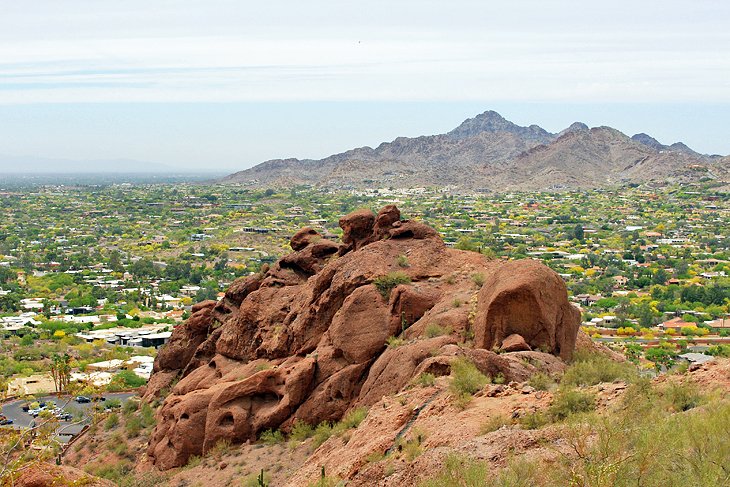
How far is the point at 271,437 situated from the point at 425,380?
587cm

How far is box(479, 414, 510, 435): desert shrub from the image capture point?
12.7 m

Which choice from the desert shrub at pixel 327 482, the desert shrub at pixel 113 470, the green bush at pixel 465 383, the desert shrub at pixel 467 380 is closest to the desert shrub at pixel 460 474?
the desert shrub at pixel 327 482

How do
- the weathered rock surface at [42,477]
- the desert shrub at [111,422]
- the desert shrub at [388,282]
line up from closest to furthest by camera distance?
the weathered rock surface at [42,477], the desert shrub at [388,282], the desert shrub at [111,422]

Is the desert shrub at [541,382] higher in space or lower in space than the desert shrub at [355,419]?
higher

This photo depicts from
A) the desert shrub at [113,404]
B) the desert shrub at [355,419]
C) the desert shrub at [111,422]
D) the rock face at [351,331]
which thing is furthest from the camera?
the desert shrub at [113,404]

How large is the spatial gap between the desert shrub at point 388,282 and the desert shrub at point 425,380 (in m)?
5.67

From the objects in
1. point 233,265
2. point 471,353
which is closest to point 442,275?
point 471,353

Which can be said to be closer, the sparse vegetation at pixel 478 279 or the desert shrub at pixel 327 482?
the desert shrub at pixel 327 482

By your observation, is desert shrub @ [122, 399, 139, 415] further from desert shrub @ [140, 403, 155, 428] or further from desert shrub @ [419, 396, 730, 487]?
desert shrub @ [419, 396, 730, 487]

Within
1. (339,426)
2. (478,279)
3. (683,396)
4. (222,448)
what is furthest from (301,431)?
(683,396)

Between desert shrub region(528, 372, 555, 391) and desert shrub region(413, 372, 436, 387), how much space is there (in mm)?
1983

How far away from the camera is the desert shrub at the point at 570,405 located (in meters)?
12.6

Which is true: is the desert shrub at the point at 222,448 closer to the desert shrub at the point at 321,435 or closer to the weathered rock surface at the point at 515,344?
the desert shrub at the point at 321,435

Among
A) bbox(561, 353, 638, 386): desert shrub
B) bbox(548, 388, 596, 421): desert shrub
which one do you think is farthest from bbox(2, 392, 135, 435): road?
bbox(548, 388, 596, 421): desert shrub
